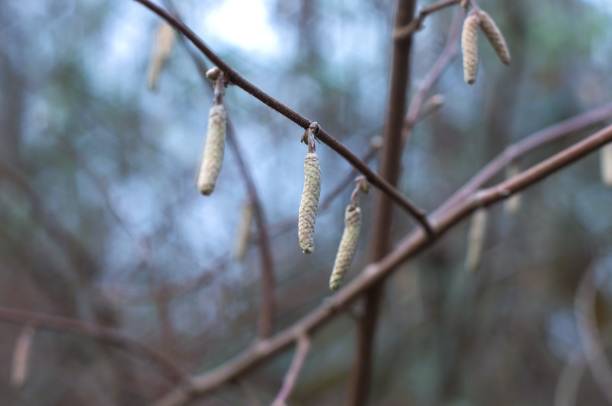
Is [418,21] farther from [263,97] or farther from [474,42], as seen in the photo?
[263,97]

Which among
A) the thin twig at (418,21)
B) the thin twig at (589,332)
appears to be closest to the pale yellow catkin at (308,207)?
the thin twig at (418,21)

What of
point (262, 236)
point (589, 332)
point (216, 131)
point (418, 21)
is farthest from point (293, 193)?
point (216, 131)

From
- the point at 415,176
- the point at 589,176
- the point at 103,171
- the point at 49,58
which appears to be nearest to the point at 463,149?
the point at 415,176

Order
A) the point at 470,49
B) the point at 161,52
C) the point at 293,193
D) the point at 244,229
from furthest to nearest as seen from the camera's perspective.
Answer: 1. the point at 293,193
2. the point at 244,229
3. the point at 161,52
4. the point at 470,49

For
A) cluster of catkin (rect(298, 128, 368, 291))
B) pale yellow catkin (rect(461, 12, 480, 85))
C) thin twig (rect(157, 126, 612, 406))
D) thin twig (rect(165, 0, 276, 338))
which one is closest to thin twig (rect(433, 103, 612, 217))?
thin twig (rect(157, 126, 612, 406))

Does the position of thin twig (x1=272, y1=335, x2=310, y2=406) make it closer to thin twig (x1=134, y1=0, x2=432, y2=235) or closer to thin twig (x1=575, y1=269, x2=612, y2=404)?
thin twig (x1=134, y1=0, x2=432, y2=235)

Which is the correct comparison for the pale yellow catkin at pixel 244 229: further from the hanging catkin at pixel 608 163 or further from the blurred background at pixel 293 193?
the blurred background at pixel 293 193
